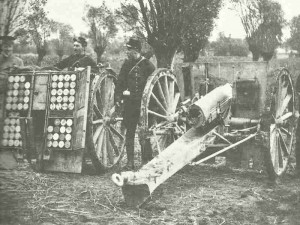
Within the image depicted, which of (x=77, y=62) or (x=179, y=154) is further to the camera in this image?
(x=77, y=62)

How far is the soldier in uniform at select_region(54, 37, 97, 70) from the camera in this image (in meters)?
7.07

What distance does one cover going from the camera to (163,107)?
21.2 ft

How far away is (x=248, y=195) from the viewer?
5531mm

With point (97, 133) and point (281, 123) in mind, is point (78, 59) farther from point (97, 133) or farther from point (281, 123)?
point (281, 123)

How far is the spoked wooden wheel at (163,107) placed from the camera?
6059mm

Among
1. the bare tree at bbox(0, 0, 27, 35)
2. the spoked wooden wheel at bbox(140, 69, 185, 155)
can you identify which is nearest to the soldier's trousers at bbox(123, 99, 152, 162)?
the spoked wooden wheel at bbox(140, 69, 185, 155)

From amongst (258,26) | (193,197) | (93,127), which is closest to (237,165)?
(193,197)

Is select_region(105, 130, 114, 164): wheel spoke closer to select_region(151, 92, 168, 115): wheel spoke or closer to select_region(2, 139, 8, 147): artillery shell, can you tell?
select_region(151, 92, 168, 115): wheel spoke

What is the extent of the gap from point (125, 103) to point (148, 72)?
0.60 m

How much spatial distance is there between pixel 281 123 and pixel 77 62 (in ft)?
10.7

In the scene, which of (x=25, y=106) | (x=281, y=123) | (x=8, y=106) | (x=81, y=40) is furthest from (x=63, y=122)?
(x=281, y=123)

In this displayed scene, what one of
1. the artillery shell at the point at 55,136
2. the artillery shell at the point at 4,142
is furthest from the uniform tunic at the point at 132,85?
the artillery shell at the point at 4,142

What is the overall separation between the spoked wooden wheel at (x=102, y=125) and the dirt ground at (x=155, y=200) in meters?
0.34

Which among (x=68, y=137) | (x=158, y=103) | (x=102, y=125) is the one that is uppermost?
(x=158, y=103)
